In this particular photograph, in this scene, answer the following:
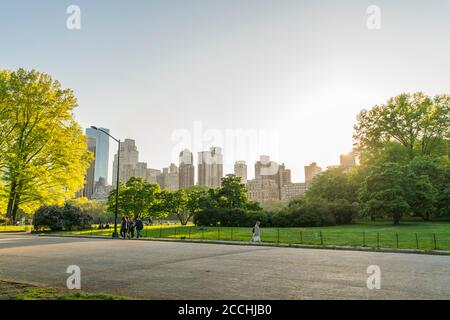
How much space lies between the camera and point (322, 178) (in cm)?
5619

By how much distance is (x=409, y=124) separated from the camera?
177 feet

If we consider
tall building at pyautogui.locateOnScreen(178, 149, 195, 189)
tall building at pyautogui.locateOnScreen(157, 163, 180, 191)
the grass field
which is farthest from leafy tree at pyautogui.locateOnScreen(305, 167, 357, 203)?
tall building at pyautogui.locateOnScreen(157, 163, 180, 191)

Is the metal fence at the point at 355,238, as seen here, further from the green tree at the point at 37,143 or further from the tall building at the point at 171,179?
the tall building at the point at 171,179

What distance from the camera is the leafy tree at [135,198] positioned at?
60.8m

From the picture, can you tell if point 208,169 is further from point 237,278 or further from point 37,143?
point 237,278

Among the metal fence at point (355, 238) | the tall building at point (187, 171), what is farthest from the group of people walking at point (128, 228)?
the tall building at point (187, 171)

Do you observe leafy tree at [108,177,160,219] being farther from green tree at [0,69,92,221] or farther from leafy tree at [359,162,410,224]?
leafy tree at [359,162,410,224]

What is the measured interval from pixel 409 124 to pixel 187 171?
11377 cm

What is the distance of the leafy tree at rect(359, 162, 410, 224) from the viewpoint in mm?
37906

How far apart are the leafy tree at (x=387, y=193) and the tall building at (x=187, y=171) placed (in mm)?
116614

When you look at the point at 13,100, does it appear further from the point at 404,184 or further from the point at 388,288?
the point at 404,184

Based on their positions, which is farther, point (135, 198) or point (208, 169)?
point (208, 169)

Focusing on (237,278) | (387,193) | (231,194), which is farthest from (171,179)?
(237,278)
